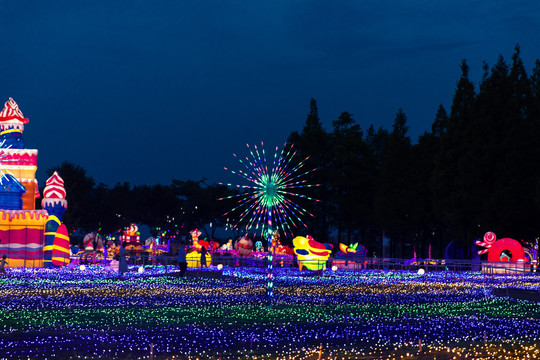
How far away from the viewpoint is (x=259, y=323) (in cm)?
1642

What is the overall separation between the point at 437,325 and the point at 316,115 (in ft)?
169

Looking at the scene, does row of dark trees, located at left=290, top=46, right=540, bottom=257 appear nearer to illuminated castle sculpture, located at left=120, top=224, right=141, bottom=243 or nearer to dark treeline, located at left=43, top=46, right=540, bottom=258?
dark treeline, located at left=43, top=46, right=540, bottom=258

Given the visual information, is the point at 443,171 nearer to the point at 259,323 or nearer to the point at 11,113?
the point at 11,113

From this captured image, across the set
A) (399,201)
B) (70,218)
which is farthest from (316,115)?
(70,218)

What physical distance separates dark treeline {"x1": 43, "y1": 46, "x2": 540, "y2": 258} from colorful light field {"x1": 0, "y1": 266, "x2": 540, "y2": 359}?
21.8 metres

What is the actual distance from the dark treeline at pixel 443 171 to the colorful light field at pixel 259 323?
2180 cm

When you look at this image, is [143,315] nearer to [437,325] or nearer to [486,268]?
[437,325]

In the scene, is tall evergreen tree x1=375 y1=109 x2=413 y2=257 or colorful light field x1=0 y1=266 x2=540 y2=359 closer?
colorful light field x1=0 y1=266 x2=540 y2=359

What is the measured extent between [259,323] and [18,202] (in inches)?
1395

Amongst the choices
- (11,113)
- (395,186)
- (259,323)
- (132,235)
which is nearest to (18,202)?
(11,113)

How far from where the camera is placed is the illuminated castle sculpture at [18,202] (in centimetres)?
4588

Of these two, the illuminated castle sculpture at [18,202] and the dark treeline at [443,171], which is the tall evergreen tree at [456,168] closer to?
the dark treeline at [443,171]

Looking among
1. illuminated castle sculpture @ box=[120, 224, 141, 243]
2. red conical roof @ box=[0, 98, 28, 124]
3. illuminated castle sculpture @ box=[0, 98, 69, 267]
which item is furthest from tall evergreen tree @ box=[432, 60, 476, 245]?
illuminated castle sculpture @ box=[120, 224, 141, 243]

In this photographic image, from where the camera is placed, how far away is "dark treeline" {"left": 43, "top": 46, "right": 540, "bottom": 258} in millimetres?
46438
